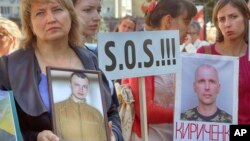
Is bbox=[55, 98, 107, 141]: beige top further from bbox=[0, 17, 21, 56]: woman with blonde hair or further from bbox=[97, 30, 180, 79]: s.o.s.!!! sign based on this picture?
bbox=[0, 17, 21, 56]: woman with blonde hair

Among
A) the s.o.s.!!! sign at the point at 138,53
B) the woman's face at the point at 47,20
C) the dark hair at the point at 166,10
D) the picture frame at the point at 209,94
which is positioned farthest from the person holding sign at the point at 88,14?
the woman's face at the point at 47,20

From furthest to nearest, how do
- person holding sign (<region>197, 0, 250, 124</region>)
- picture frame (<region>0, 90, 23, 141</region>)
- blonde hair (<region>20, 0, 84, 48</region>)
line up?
person holding sign (<region>197, 0, 250, 124</region>) < blonde hair (<region>20, 0, 84, 48</region>) < picture frame (<region>0, 90, 23, 141</region>)

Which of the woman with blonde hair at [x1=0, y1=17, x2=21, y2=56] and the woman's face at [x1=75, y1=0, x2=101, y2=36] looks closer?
the woman's face at [x1=75, y1=0, x2=101, y2=36]

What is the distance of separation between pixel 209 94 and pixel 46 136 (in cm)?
142

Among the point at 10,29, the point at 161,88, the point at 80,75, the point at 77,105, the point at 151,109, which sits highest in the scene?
the point at 10,29

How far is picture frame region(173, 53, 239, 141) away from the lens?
3309 millimetres

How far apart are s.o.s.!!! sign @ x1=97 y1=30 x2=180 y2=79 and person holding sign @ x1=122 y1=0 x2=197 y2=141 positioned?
0.15m

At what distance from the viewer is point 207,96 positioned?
333 cm

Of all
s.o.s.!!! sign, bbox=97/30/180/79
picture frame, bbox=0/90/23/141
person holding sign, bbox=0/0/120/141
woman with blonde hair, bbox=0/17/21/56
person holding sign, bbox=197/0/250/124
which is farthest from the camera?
woman with blonde hair, bbox=0/17/21/56

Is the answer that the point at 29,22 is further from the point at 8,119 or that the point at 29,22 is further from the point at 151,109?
the point at 151,109

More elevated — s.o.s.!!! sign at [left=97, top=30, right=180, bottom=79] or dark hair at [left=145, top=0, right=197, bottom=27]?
dark hair at [left=145, top=0, right=197, bottom=27]

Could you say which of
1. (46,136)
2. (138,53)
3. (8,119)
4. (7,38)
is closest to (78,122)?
(46,136)

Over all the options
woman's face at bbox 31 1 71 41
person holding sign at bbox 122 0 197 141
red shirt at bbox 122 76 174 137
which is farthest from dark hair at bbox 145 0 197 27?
woman's face at bbox 31 1 71 41

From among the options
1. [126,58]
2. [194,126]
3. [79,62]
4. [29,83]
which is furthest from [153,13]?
[29,83]
